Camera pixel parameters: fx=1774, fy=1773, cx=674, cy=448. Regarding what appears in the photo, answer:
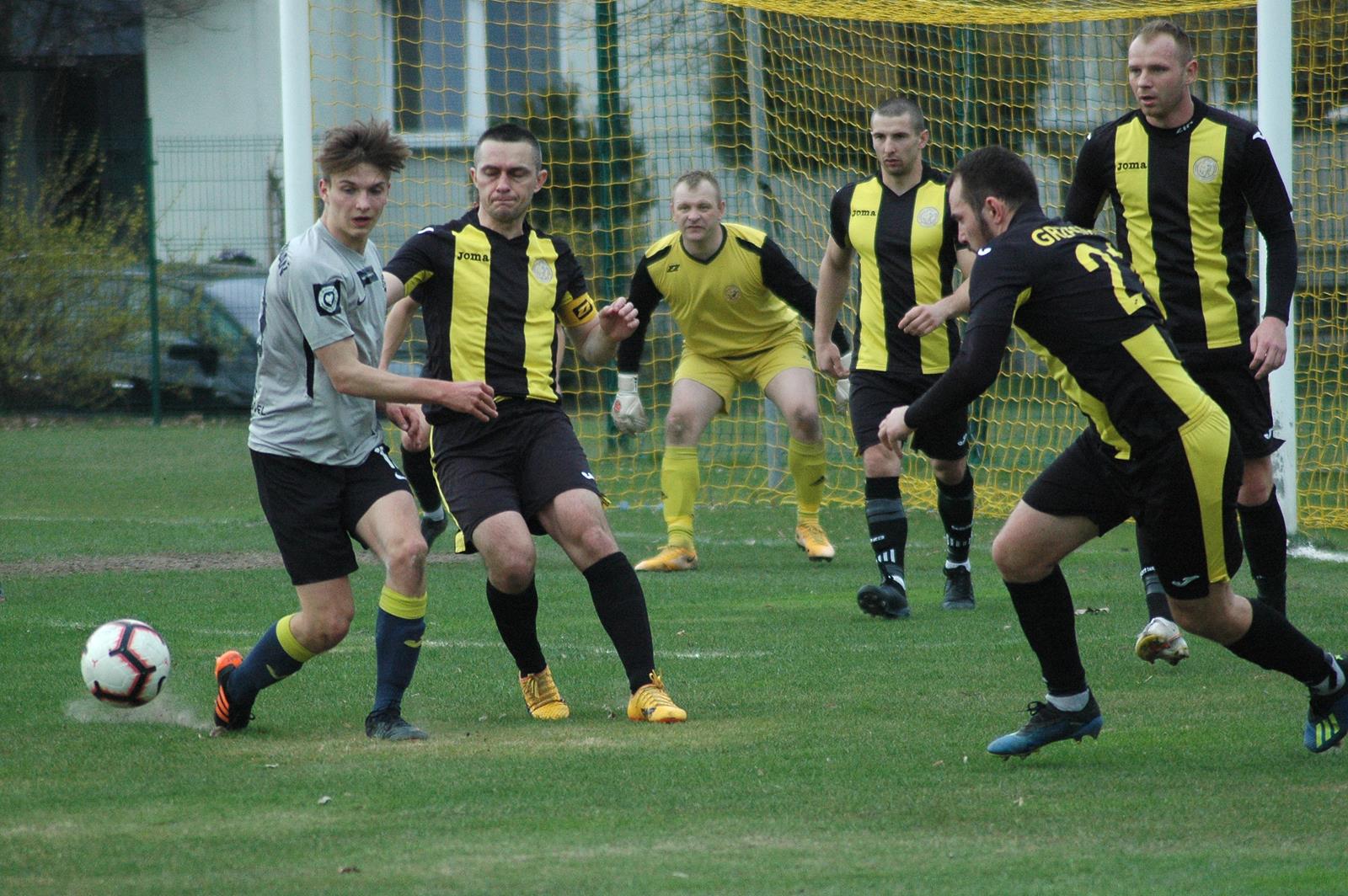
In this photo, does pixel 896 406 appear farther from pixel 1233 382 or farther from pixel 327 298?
pixel 327 298

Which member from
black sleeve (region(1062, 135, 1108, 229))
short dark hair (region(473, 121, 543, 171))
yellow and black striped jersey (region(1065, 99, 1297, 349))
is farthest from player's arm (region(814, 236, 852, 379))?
short dark hair (region(473, 121, 543, 171))

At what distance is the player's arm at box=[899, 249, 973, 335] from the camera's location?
6539 mm

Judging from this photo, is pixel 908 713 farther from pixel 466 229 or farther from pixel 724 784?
pixel 466 229

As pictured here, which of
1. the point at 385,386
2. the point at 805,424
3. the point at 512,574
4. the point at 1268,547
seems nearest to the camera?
the point at 385,386

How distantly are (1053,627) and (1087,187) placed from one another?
2.16 meters

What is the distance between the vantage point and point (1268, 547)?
674cm

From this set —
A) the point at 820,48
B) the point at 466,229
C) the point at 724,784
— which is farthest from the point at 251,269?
the point at 724,784

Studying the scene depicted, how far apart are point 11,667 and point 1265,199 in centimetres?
487

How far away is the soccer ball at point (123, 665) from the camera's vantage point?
5.45 meters

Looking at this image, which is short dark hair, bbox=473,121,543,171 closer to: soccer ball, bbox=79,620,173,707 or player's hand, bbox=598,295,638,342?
player's hand, bbox=598,295,638,342

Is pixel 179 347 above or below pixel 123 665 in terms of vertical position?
above

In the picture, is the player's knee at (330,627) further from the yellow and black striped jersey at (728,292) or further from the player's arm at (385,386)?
the yellow and black striped jersey at (728,292)

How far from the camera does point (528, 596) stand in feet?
19.0

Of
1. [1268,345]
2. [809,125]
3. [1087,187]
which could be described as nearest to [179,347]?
[809,125]
